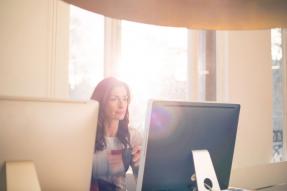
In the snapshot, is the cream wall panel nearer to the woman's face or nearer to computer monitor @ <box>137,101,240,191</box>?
Answer: the woman's face

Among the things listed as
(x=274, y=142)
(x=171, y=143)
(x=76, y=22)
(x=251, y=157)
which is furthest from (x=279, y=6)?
(x=274, y=142)

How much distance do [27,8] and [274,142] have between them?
9.52ft

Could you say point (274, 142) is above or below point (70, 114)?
below

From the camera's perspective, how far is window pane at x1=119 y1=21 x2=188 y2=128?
8.02 feet

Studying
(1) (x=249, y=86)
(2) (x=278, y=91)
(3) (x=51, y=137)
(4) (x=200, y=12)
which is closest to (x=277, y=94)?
(2) (x=278, y=91)

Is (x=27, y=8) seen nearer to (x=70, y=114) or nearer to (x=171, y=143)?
(x=70, y=114)

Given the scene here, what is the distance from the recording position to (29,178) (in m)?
0.87

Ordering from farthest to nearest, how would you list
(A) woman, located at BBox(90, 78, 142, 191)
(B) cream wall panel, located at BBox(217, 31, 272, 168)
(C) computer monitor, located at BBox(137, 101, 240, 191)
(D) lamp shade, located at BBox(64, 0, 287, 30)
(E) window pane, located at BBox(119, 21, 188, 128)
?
(B) cream wall panel, located at BBox(217, 31, 272, 168), (E) window pane, located at BBox(119, 21, 188, 128), (A) woman, located at BBox(90, 78, 142, 191), (C) computer monitor, located at BBox(137, 101, 240, 191), (D) lamp shade, located at BBox(64, 0, 287, 30)

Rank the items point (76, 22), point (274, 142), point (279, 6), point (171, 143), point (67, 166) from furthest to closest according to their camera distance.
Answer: point (274, 142), point (76, 22), point (171, 143), point (67, 166), point (279, 6)

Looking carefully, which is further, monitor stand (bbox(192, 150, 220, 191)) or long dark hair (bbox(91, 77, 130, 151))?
long dark hair (bbox(91, 77, 130, 151))

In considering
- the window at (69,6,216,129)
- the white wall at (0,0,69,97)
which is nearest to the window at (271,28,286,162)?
the window at (69,6,216,129)

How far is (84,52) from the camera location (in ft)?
7.18

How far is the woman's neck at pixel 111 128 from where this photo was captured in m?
1.76

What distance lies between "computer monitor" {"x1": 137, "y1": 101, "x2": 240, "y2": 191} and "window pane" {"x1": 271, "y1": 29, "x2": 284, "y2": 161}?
2.42 metres
